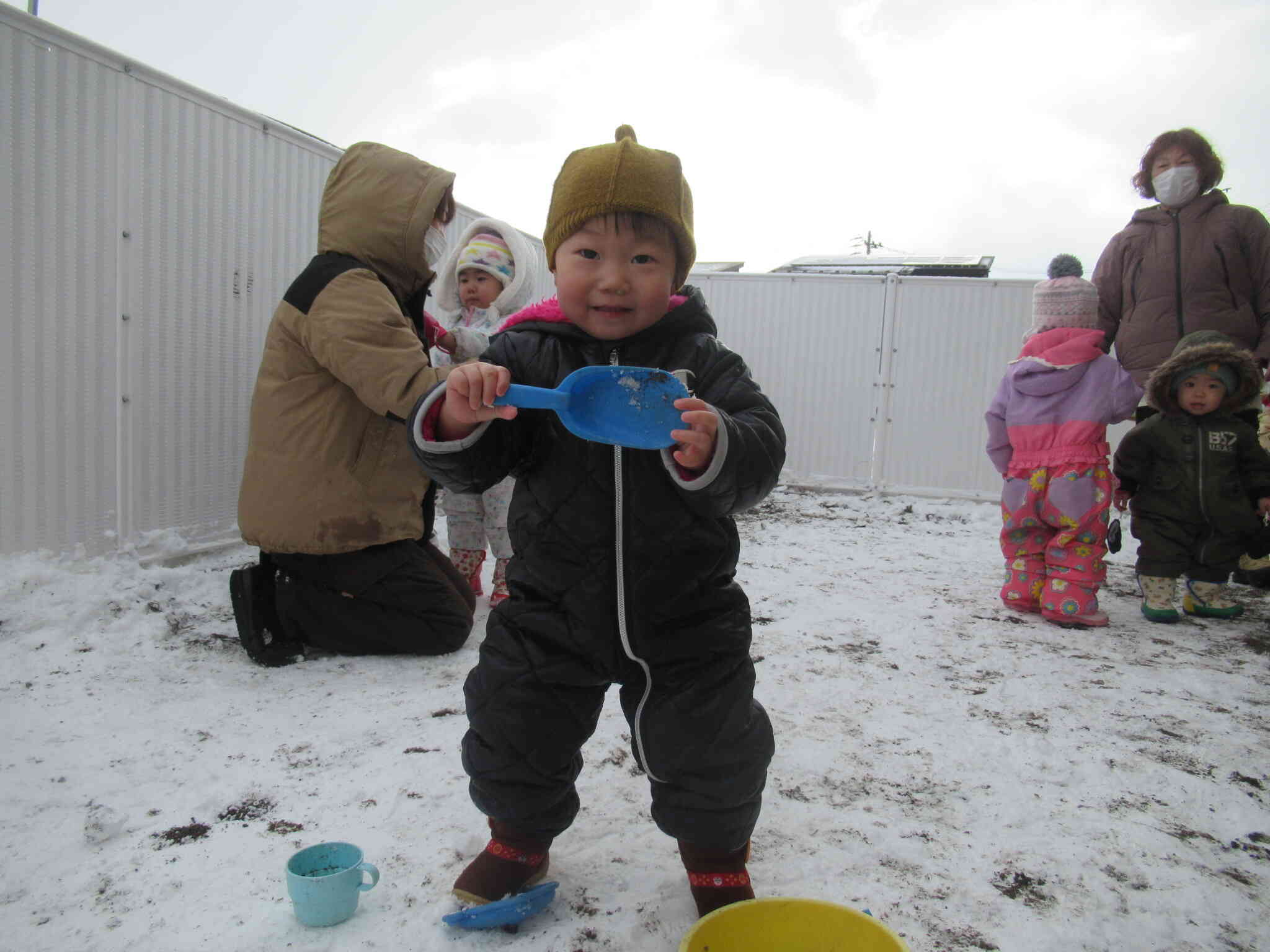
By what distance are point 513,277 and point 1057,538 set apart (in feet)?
8.16

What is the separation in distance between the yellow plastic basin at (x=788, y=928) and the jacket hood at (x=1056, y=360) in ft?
9.55

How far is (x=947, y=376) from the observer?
7102 millimetres

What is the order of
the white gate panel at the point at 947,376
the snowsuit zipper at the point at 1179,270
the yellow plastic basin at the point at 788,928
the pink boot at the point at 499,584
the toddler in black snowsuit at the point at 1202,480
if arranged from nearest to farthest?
the yellow plastic basin at the point at 788,928 < the pink boot at the point at 499,584 < the toddler in black snowsuit at the point at 1202,480 < the snowsuit zipper at the point at 1179,270 < the white gate panel at the point at 947,376

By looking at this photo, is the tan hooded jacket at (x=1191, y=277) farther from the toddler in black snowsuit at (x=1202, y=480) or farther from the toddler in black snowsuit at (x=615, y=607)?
the toddler in black snowsuit at (x=615, y=607)

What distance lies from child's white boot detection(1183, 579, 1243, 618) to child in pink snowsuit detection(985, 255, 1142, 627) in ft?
1.42

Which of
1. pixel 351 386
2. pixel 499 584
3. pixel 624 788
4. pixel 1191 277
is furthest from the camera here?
pixel 1191 277

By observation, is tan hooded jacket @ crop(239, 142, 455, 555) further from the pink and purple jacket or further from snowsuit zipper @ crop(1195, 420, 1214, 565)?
snowsuit zipper @ crop(1195, 420, 1214, 565)

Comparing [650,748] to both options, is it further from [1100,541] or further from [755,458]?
[1100,541]

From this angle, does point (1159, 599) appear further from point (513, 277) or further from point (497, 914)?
point (497, 914)

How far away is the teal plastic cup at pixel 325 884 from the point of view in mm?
1281

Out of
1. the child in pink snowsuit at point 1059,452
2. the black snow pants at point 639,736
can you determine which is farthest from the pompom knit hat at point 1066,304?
the black snow pants at point 639,736

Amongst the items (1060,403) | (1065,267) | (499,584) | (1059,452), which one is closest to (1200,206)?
(1065,267)

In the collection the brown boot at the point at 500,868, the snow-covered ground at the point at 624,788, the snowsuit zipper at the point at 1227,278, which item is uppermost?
the snowsuit zipper at the point at 1227,278

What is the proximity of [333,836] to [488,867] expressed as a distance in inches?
15.4
